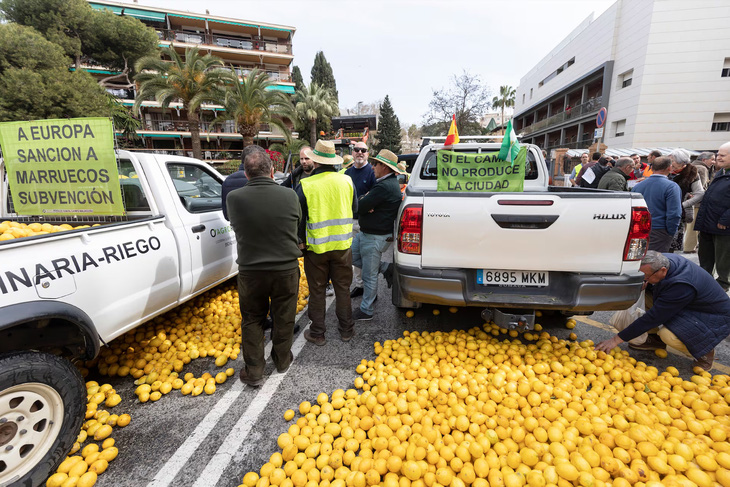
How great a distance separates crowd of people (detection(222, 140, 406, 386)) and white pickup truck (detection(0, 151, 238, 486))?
0.72 metres

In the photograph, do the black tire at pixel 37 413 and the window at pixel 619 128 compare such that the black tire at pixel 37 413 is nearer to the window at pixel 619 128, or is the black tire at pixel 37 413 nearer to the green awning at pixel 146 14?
the window at pixel 619 128

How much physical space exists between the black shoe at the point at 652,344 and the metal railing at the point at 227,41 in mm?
47966

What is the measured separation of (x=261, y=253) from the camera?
2.94 metres

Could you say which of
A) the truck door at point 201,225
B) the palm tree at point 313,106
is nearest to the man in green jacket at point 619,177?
the truck door at point 201,225

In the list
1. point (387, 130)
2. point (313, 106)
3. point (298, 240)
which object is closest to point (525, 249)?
point (298, 240)

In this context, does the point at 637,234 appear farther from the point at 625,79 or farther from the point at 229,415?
the point at 625,79

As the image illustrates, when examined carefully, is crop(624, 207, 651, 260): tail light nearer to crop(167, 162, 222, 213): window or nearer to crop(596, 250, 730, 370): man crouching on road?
crop(596, 250, 730, 370): man crouching on road

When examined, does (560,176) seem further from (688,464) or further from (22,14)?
(22,14)

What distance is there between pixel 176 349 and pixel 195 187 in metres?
2.00

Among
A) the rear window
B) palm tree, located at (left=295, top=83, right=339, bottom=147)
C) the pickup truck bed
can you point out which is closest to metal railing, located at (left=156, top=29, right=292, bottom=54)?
palm tree, located at (left=295, top=83, right=339, bottom=147)

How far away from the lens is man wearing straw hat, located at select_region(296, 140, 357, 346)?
3.50 m

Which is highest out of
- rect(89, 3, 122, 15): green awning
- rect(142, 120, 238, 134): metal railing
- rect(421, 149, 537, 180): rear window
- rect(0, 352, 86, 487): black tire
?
rect(89, 3, 122, 15): green awning

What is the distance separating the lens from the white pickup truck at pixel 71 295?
2023 mm

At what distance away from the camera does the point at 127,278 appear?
279 cm
